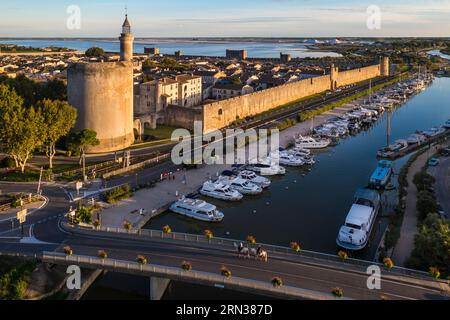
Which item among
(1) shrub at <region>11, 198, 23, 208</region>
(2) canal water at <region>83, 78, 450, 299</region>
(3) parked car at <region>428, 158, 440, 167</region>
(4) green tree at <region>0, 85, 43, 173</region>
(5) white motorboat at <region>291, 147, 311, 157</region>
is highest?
(4) green tree at <region>0, 85, 43, 173</region>

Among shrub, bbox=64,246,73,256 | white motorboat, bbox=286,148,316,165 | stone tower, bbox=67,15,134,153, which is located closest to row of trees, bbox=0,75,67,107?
stone tower, bbox=67,15,134,153

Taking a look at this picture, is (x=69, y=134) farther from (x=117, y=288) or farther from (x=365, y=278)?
(x=365, y=278)

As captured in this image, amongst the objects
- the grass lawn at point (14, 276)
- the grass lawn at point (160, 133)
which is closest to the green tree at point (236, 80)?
the grass lawn at point (160, 133)

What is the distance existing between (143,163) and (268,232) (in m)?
7.38

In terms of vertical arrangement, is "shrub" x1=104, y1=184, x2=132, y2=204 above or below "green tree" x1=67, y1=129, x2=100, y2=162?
below

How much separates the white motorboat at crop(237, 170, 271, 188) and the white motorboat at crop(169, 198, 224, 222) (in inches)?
121

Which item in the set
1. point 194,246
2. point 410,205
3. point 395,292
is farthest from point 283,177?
point 395,292

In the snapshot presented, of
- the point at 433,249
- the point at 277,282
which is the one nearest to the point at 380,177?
the point at 433,249

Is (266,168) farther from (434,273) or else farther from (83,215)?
(434,273)

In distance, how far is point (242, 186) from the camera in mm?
17688

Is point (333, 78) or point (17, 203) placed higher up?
point (333, 78)

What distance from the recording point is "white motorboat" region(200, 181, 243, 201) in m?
16.9

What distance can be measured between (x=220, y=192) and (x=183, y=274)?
7317 millimetres

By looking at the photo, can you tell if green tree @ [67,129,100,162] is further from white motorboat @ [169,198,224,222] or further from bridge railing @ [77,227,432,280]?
bridge railing @ [77,227,432,280]
